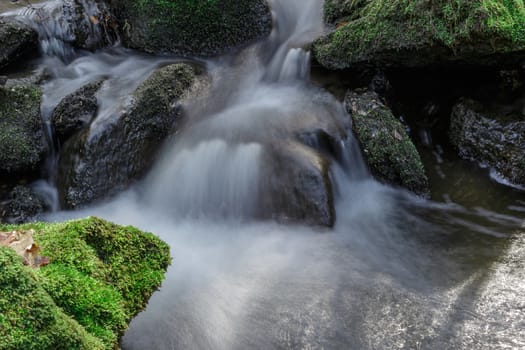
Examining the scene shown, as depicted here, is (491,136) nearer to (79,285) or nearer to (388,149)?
(388,149)

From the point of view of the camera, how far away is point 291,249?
4.46 metres

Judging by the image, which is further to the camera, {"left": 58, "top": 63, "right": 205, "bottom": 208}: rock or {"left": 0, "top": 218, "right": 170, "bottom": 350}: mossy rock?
{"left": 58, "top": 63, "right": 205, "bottom": 208}: rock

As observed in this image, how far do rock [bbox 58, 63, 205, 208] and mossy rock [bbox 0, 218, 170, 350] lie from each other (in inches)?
95.3

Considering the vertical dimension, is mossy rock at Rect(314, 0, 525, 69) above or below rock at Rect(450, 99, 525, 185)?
above

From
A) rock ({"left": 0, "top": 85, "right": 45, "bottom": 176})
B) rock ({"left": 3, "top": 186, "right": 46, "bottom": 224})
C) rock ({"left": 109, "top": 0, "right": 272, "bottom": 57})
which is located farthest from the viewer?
rock ({"left": 109, "top": 0, "right": 272, "bottom": 57})

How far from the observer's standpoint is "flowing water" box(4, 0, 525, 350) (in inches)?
133

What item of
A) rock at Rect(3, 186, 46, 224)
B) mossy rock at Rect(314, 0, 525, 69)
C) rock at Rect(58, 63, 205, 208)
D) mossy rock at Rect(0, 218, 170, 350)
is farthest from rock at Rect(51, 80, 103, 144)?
mossy rock at Rect(314, 0, 525, 69)

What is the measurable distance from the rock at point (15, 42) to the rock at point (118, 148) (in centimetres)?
233

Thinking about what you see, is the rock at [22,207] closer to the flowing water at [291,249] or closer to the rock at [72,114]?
the flowing water at [291,249]

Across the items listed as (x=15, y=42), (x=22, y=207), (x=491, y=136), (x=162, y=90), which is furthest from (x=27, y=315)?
(x=15, y=42)

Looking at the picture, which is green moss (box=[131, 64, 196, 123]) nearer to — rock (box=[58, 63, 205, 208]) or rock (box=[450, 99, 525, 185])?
rock (box=[58, 63, 205, 208])

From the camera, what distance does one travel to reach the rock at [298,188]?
4793 mm

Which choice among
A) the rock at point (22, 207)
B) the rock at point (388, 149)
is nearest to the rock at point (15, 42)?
the rock at point (22, 207)

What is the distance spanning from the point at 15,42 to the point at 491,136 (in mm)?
6911
